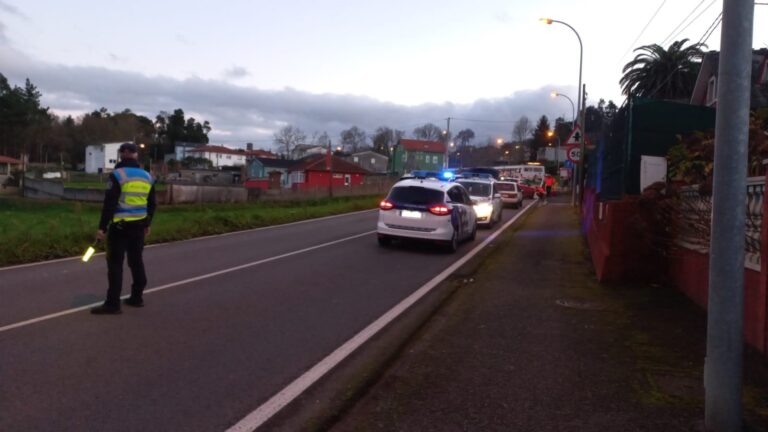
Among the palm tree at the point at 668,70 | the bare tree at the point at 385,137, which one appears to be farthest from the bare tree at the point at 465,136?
the palm tree at the point at 668,70

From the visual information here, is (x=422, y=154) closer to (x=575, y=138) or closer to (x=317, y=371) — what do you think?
(x=575, y=138)

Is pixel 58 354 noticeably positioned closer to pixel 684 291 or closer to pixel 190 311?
pixel 190 311

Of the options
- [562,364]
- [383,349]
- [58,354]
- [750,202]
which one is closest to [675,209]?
[750,202]

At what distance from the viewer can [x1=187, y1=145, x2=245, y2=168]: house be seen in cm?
12787

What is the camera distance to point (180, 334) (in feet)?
21.1

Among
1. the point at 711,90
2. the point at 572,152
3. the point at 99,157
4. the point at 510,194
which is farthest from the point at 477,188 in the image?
the point at 99,157

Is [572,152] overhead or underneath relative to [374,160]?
underneath

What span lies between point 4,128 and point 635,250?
110m

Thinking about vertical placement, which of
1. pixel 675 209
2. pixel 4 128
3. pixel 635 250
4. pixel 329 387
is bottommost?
pixel 329 387

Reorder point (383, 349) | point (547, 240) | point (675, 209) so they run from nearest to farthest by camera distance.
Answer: point (383, 349) → point (675, 209) → point (547, 240)

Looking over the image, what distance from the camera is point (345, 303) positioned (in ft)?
27.2

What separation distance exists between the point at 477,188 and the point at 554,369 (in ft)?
52.9

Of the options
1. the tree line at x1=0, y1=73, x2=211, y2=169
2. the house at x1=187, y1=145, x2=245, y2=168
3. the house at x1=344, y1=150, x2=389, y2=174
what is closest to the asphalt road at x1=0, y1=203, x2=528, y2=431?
the tree line at x1=0, y1=73, x2=211, y2=169

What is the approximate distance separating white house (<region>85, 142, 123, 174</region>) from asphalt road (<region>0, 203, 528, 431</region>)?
104 m
